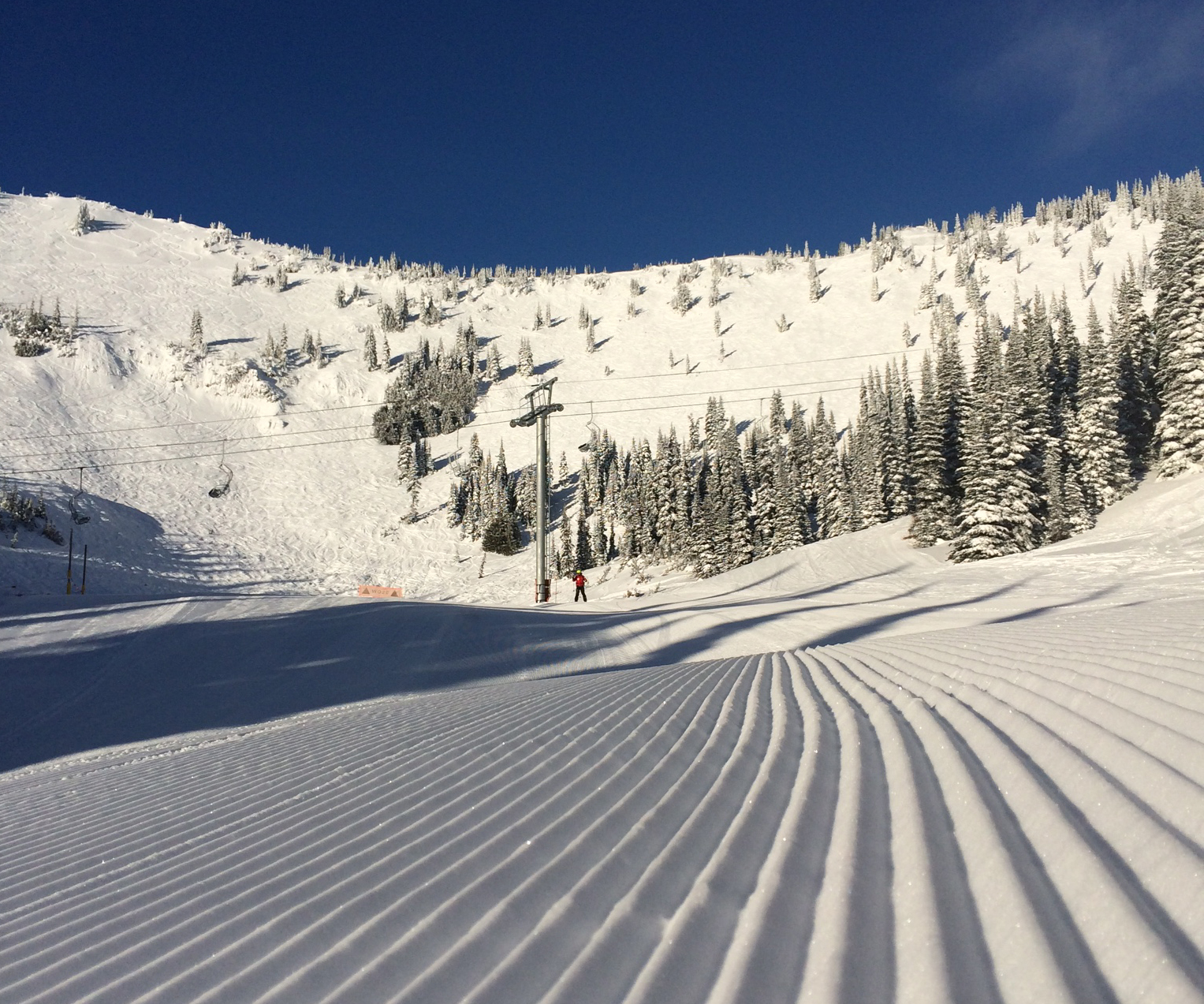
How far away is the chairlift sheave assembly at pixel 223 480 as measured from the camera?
73750 mm

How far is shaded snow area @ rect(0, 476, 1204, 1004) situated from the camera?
2092mm

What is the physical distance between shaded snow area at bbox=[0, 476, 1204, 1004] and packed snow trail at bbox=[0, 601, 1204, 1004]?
2 cm

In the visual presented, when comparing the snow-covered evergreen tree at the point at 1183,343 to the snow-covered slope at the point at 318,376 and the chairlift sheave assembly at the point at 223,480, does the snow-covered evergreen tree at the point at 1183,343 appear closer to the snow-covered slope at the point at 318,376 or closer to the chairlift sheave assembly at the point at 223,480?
the snow-covered slope at the point at 318,376

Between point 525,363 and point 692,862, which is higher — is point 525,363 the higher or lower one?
the higher one

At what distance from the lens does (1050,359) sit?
1881 inches

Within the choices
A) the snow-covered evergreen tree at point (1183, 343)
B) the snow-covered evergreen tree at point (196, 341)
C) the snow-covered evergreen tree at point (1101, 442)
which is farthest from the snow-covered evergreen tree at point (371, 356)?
the snow-covered evergreen tree at point (1183, 343)

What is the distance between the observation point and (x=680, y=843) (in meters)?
3.06

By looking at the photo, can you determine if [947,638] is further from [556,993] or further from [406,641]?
[406,641]

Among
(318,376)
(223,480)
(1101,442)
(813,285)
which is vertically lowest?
(1101,442)

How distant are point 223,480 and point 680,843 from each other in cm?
8649

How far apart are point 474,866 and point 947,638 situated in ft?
27.6

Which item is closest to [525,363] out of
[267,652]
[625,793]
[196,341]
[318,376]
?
[318,376]

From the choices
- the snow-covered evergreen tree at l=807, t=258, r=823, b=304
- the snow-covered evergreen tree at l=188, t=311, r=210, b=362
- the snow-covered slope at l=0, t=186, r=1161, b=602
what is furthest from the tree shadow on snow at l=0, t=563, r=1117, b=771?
the snow-covered evergreen tree at l=807, t=258, r=823, b=304

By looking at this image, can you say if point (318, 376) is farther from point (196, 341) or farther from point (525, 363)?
point (525, 363)
